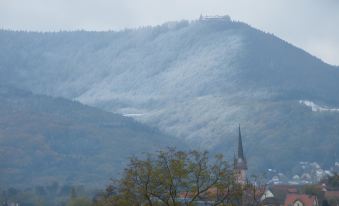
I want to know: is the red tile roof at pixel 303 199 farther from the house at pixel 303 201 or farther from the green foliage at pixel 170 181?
the green foliage at pixel 170 181

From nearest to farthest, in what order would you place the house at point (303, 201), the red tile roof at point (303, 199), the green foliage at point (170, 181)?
1. the green foliage at point (170, 181)
2. the house at point (303, 201)
3. the red tile roof at point (303, 199)

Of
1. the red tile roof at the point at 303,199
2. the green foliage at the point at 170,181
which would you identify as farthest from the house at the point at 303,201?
the green foliage at the point at 170,181

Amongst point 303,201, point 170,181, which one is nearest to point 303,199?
point 303,201

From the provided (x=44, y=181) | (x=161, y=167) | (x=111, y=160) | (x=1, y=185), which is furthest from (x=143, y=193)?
(x=111, y=160)

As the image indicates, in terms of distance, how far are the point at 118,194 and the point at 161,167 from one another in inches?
64.7

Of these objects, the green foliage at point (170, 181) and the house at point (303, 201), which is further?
the house at point (303, 201)

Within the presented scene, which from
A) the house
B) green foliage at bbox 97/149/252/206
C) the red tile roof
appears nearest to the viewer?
green foliage at bbox 97/149/252/206

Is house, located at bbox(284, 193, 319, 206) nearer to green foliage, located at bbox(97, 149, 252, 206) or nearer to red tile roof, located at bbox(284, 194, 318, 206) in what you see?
red tile roof, located at bbox(284, 194, 318, 206)

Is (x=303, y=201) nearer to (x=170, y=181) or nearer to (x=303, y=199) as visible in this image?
(x=303, y=199)

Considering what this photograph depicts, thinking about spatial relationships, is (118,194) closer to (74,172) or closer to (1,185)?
(1,185)

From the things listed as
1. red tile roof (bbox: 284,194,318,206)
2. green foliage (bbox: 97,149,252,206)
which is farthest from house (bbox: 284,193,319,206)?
green foliage (bbox: 97,149,252,206)

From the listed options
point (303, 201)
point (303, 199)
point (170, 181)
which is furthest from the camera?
point (303, 199)

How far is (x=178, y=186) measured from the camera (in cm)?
3712

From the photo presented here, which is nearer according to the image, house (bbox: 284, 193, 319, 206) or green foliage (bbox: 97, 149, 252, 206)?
green foliage (bbox: 97, 149, 252, 206)
